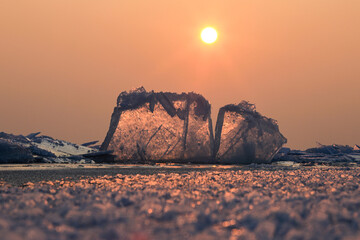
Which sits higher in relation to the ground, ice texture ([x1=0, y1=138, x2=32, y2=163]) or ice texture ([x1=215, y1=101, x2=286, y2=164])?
ice texture ([x1=215, y1=101, x2=286, y2=164])

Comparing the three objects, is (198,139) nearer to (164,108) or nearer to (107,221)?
(164,108)

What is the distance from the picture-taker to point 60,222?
2373mm

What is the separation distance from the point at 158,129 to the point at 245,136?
4.55 meters

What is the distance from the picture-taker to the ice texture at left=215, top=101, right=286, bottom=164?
19812mm

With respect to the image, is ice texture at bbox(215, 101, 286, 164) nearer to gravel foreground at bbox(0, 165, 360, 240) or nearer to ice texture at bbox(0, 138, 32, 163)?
ice texture at bbox(0, 138, 32, 163)

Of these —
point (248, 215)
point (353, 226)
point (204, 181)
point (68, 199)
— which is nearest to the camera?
point (353, 226)

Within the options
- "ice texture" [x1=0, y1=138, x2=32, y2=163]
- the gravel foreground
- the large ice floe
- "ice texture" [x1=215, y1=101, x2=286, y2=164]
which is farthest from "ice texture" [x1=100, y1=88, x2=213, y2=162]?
the gravel foreground

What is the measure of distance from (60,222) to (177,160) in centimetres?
1680

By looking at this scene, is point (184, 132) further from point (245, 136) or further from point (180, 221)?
point (180, 221)

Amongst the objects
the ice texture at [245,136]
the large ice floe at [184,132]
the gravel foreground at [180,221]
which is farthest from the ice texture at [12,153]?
the gravel foreground at [180,221]

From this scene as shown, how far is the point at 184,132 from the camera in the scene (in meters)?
19.5

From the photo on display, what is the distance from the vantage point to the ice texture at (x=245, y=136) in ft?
65.0

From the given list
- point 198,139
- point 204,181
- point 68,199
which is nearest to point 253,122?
point 198,139

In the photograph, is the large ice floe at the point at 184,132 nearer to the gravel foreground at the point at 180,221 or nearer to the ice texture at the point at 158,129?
the ice texture at the point at 158,129
